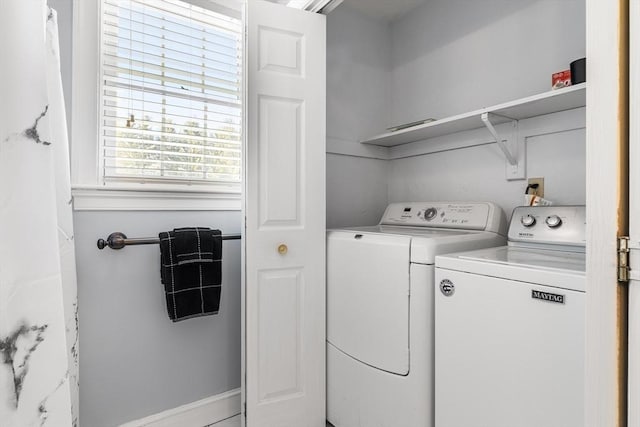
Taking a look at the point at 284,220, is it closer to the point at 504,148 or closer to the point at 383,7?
the point at 504,148

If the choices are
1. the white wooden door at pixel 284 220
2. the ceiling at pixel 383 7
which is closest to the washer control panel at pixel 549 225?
the white wooden door at pixel 284 220

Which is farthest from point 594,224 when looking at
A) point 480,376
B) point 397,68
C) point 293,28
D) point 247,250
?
point 397,68

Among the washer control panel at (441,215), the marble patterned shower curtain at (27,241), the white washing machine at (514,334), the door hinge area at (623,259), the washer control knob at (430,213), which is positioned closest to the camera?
the marble patterned shower curtain at (27,241)

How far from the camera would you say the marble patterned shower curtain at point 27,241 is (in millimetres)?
537

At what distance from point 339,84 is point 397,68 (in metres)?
0.50

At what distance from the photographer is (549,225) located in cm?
142

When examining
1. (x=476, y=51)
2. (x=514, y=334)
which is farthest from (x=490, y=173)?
(x=514, y=334)

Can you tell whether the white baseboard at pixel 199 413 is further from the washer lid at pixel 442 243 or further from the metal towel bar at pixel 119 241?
the washer lid at pixel 442 243

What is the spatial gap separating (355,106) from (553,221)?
1.41m

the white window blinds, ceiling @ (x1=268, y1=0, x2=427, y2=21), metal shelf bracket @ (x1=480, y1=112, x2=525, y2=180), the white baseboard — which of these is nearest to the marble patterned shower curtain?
the white window blinds

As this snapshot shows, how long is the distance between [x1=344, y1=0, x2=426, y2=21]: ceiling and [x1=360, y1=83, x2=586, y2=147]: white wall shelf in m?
0.91

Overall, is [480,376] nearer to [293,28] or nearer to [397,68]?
[293,28]

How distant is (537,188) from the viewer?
5.47 feet

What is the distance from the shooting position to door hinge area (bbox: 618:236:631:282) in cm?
65
